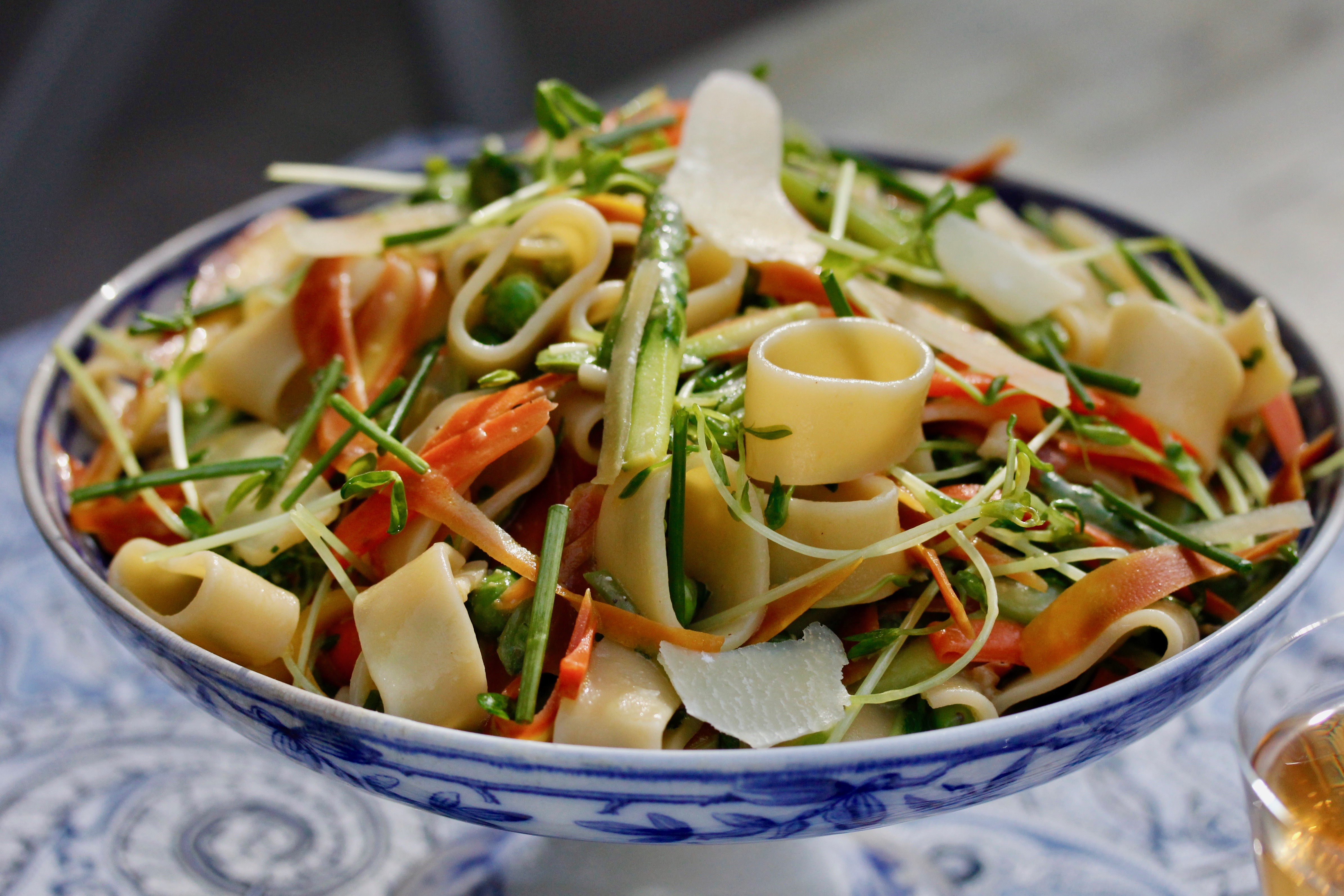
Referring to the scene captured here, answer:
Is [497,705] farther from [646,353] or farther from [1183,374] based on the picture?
[1183,374]

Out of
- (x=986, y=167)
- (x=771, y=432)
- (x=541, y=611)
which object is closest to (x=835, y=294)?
(x=771, y=432)

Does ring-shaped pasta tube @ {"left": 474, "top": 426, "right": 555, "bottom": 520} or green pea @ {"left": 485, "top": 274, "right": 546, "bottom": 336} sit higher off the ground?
green pea @ {"left": 485, "top": 274, "right": 546, "bottom": 336}

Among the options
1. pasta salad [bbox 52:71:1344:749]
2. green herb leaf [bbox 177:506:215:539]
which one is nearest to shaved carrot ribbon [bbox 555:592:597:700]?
pasta salad [bbox 52:71:1344:749]

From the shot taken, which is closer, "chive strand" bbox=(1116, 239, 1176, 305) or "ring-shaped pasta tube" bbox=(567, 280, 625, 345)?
"ring-shaped pasta tube" bbox=(567, 280, 625, 345)

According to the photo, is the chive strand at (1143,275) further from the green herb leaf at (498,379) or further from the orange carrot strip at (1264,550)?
the green herb leaf at (498,379)

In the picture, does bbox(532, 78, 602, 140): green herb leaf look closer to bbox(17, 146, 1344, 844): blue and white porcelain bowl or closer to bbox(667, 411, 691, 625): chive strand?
bbox(667, 411, 691, 625): chive strand

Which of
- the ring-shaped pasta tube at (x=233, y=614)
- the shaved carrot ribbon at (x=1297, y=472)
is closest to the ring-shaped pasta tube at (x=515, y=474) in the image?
the ring-shaped pasta tube at (x=233, y=614)
